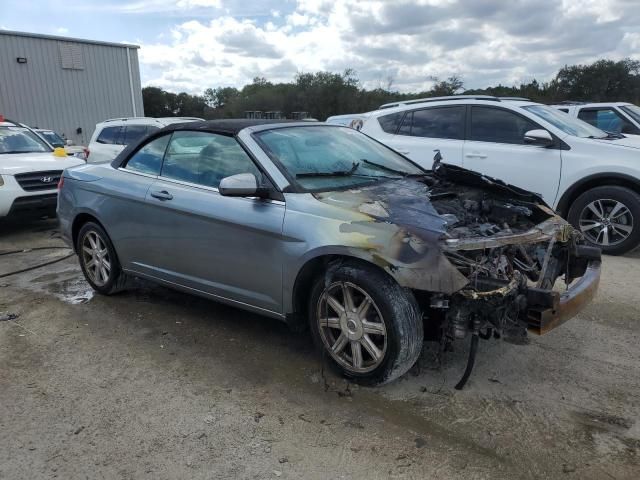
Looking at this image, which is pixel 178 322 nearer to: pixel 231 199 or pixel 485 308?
pixel 231 199

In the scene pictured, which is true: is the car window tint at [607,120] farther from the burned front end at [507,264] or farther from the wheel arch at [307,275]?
the wheel arch at [307,275]

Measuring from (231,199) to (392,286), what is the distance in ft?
4.52

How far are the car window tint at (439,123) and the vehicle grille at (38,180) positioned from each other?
5.41 meters

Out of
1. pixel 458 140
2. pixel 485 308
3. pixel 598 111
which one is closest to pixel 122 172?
pixel 485 308

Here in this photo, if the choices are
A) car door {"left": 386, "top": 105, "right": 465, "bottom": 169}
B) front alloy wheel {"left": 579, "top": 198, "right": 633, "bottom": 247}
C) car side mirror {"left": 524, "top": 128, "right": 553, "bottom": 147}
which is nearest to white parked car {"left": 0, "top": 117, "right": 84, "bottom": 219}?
car door {"left": 386, "top": 105, "right": 465, "bottom": 169}

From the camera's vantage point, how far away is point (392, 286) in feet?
10.2

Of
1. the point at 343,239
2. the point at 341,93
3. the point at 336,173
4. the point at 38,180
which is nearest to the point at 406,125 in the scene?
the point at 336,173

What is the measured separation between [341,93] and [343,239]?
42.6 m

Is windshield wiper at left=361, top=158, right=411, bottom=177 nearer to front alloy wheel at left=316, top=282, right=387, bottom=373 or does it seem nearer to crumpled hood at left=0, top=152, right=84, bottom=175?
front alloy wheel at left=316, top=282, right=387, bottom=373

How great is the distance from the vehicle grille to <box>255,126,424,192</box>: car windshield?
5365mm

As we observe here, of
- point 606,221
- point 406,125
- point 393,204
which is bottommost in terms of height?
point 606,221

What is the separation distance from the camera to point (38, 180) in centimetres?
794

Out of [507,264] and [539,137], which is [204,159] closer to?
[507,264]

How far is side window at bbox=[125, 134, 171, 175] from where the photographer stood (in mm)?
4547
